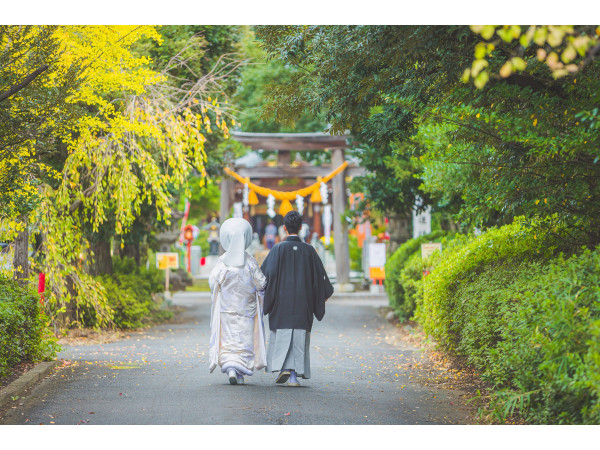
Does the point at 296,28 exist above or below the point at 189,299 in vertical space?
above

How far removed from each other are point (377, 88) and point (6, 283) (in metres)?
4.96

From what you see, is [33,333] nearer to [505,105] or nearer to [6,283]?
[6,283]

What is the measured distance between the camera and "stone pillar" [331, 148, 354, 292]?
87.8 feet

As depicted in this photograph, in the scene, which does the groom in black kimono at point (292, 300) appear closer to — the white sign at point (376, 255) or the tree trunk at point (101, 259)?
the tree trunk at point (101, 259)

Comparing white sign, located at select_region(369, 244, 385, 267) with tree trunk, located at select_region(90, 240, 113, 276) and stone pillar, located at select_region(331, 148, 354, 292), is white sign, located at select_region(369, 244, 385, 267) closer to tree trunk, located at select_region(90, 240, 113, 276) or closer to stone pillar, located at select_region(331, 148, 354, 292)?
stone pillar, located at select_region(331, 148, 354, 292)

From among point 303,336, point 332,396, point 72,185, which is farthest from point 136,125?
point 332,396

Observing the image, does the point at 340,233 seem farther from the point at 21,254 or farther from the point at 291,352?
the point at 291,352

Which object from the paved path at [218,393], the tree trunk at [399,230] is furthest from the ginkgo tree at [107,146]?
the tree trunk at [399,230]

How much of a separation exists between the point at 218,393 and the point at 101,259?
915 centimetres

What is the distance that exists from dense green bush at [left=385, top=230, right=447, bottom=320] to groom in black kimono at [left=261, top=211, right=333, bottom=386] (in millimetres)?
5786

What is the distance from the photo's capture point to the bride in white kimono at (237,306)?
821 centimetres

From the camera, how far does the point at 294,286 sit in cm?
827

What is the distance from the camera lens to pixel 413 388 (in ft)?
26.7

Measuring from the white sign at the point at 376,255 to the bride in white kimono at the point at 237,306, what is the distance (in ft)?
51.0
